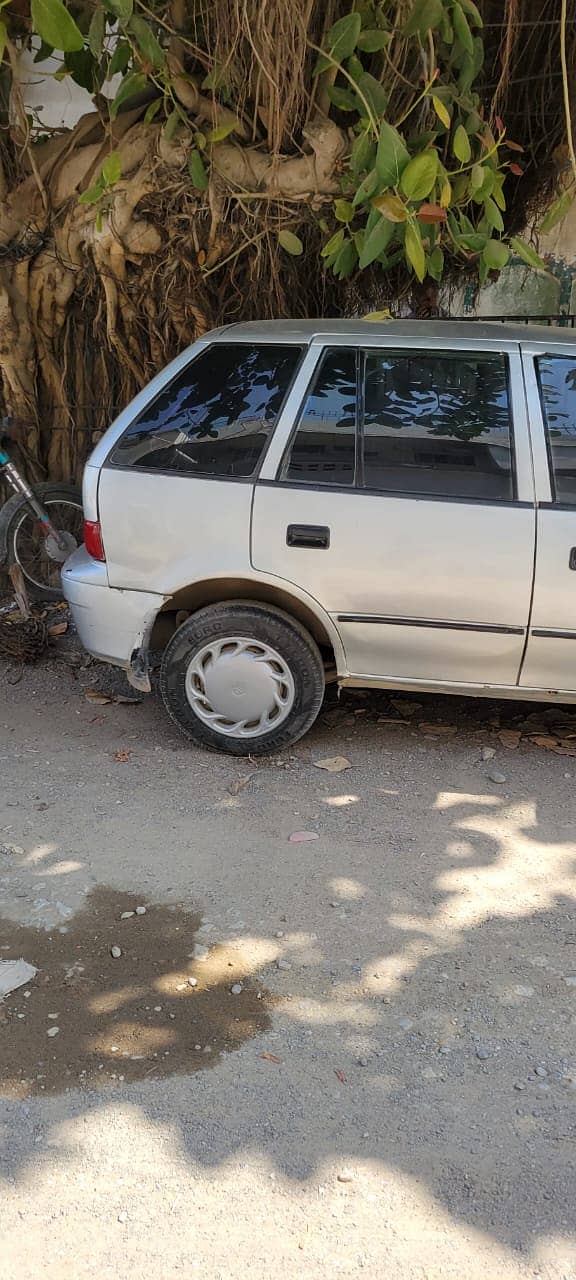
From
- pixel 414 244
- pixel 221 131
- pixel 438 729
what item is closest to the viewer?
pixel 414 244

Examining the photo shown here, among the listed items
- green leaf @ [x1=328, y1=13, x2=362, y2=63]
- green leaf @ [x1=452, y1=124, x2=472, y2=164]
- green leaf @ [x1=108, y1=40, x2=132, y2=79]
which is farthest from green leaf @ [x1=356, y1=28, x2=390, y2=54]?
green leaf @ [x1=108, y1=40, x2=132, y2=79]

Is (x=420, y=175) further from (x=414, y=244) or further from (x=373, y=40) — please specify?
(x=373, y=40)

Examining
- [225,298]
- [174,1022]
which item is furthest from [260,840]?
[225,298]

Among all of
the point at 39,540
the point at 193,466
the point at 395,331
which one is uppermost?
the point at 395,331

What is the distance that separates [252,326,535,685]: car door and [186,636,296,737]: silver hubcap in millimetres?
358

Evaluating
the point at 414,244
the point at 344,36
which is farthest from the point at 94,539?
the point at 344,36

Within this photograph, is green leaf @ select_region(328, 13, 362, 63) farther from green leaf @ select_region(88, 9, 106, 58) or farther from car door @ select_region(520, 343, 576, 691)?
car door @ select_region(520, 343, 576, 691)

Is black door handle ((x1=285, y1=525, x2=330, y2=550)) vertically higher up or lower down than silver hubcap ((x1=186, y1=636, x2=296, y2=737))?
higher up

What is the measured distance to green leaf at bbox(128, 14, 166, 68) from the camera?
13.9 ft

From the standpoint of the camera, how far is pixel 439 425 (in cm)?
393

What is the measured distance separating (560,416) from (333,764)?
176 cm

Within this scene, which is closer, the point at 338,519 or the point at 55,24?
the point at 55,24

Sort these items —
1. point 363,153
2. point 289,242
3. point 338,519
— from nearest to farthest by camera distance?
1. point 338,519
2. point 363,153
3. point 289,242

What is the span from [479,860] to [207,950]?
110 cm
